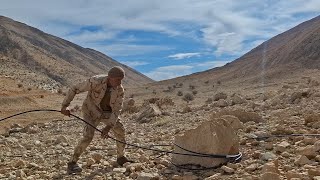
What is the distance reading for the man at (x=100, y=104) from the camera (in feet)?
22.9

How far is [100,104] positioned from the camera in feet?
23.9

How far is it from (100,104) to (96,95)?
8.9 inches

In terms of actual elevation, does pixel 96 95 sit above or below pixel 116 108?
above

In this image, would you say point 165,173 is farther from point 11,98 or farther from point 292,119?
point 11,98

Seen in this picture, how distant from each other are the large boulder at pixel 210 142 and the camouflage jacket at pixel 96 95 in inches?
45.1

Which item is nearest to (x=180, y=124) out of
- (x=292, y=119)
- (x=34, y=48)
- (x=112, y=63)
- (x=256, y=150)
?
(x=292, y=119)

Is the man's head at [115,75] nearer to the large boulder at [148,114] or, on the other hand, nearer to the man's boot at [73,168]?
the man's boot at [73,168]

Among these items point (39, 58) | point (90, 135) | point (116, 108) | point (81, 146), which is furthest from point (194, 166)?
point (39, 58)

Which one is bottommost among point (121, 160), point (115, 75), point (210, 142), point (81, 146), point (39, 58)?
point (121, 160)

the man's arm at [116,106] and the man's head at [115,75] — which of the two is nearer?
the man's head at [115,75]

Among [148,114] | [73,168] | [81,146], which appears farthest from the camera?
[148,114]

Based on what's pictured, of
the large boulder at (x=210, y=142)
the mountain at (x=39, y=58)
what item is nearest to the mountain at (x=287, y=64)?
the mountain at (x=39, y=58)

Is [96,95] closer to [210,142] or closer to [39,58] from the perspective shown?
[210,142]

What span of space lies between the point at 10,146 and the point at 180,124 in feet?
15.0
